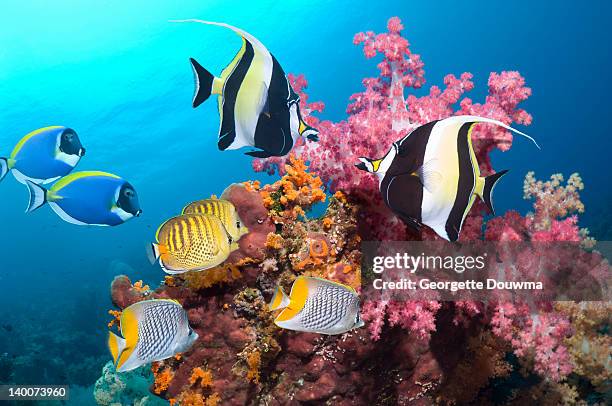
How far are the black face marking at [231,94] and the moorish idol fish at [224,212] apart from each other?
87 cm

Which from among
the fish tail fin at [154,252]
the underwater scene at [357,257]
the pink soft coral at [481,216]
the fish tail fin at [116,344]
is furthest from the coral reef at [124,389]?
the fish tail fin at [154,252]

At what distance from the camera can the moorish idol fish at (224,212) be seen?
2.43 meters

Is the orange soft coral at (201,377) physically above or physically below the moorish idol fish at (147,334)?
below

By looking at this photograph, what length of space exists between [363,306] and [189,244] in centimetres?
158

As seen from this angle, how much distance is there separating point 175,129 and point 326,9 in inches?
1111

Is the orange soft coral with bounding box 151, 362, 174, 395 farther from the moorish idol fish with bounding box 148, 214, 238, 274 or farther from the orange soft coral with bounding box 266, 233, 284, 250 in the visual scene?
the moorish idol fish with bounding box 148, 214, 238, 274

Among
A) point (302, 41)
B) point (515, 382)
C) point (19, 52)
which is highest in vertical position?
point (302, 41)

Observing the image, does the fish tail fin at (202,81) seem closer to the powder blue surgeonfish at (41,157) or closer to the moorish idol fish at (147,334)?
the moorish idol fish at (147,334)

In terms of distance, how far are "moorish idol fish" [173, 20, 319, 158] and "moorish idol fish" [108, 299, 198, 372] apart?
3.99 ft

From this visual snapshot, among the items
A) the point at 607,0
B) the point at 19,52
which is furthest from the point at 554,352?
the point at 607,0

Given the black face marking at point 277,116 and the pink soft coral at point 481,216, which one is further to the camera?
the pink soft coral at point 481,216

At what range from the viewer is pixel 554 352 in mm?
3320

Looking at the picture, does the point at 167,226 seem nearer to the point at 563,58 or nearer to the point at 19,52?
the point at 19,52

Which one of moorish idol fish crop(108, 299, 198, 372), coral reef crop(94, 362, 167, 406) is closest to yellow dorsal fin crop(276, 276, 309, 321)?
moorish idol fish crop(108, 299, 198, 372)
